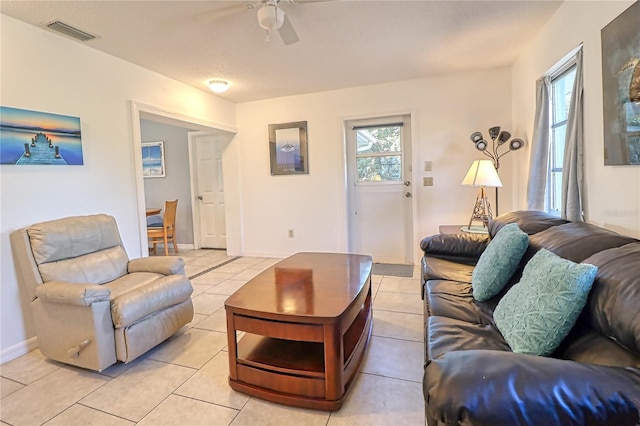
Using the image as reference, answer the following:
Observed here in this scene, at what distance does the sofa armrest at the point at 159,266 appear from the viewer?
2500mm

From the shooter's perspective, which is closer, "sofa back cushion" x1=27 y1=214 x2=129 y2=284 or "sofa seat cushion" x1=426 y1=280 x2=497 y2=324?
"sofa seat cushion" x1=426 y1=280 x2=497 y2=324

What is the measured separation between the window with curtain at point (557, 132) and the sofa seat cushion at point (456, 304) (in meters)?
1.38

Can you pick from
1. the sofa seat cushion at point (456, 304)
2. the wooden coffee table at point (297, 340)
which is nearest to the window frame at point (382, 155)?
the sofa seat cushion at point (456, 304)

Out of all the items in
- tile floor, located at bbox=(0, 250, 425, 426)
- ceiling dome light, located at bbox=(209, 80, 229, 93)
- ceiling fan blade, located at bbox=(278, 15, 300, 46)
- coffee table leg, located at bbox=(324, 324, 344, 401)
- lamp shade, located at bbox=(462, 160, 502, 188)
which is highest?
ceiling dome light, located at bbox=(209, 80, 229, 93)

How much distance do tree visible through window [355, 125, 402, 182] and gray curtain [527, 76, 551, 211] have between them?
172cm

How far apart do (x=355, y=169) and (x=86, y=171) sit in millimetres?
3068

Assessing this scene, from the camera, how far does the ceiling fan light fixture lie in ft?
5.93

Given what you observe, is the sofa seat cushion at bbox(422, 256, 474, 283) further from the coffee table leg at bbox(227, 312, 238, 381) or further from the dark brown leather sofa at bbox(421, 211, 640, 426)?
the coffee table leg at bbox(227, 312, 238, 381)

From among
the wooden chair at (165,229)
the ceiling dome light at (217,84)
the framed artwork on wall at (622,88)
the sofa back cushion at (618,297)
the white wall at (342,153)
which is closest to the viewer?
the sofa back cushion at (618,297)

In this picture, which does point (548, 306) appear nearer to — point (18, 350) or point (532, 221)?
point (532, 221)

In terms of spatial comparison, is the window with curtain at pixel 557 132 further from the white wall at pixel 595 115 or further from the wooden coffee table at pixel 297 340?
the wooden coffee table at pixel 297 340

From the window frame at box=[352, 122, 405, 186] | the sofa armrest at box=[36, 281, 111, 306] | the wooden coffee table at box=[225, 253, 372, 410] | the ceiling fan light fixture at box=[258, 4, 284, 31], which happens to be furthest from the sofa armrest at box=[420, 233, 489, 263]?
the sofa armrest at box=[36, 281, 111, 306]

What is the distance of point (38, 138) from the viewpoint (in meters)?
2.42

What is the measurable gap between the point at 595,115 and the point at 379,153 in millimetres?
2637
